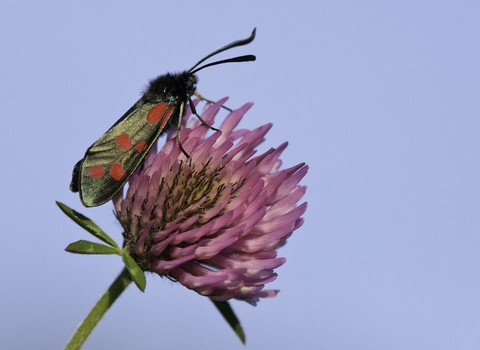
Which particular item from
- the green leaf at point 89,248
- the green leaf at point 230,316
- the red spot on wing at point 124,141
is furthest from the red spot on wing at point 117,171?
the green leaf at point 230,316

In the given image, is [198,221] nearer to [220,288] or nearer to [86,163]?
[220,288]

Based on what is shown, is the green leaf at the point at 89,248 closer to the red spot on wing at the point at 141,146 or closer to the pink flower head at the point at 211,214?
the pink flower head at the point at 211,214

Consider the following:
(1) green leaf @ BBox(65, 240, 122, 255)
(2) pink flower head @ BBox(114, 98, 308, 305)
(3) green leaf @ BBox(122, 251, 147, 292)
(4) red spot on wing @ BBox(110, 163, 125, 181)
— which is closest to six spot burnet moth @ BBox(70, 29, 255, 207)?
(4) red spot on wing @ BBox(110, 163, 125, 181)

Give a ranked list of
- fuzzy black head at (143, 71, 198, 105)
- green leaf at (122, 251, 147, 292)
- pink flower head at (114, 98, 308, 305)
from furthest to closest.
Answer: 1. fuzzy black head at (143, 71, 198, 105)
2. pink flower head at (114, 98, 308, 305)
3. green leaf at (122, 251, 147, 292)

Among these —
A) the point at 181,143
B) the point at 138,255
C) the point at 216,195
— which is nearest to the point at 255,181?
the point at 216,195

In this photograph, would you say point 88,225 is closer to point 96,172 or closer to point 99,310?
point 96,172

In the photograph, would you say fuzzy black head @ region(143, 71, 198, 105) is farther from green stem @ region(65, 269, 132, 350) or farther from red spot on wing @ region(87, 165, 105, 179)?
green stem @ region(65, 269, 132, 350)
